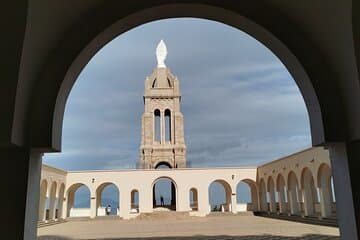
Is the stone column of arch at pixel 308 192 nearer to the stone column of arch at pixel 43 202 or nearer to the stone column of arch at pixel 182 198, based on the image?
the stone column of arch at pixel 182 198

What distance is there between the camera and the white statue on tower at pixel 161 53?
43.3m

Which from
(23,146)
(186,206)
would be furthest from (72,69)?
(186,206)

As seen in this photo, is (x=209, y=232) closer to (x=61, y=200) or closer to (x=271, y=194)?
(x=271, y=194)

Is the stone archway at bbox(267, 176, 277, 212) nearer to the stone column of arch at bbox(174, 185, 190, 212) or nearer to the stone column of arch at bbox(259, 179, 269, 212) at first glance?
the stone column of arch at bbox(259, 179, 269, 212)

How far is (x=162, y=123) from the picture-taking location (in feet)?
131

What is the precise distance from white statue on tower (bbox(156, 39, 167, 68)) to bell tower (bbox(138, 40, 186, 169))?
0.73 m

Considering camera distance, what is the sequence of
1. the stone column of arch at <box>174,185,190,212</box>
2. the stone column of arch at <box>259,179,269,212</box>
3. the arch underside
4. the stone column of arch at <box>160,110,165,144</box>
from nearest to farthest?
the arch underside < the stone column of arch at <box>174,185,190,212</box> < the stone column of arch at <box>259,179,269,212</box> < the stone column of arch at <box>160,110,165,144</box>

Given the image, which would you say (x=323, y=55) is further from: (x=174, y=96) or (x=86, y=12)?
(x=174, y=96)

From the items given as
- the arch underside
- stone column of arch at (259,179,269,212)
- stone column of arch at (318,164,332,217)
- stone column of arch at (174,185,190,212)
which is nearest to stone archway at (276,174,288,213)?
stone column of arch at (259,179,269,212)

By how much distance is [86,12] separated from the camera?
3479 millimetres

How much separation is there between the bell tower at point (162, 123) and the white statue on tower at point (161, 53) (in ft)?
2.38

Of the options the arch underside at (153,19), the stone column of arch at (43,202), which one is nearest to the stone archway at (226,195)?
the stone column of arch at (43,202)

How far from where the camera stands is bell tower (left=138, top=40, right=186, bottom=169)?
3822cm

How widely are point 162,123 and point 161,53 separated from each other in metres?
10.0
